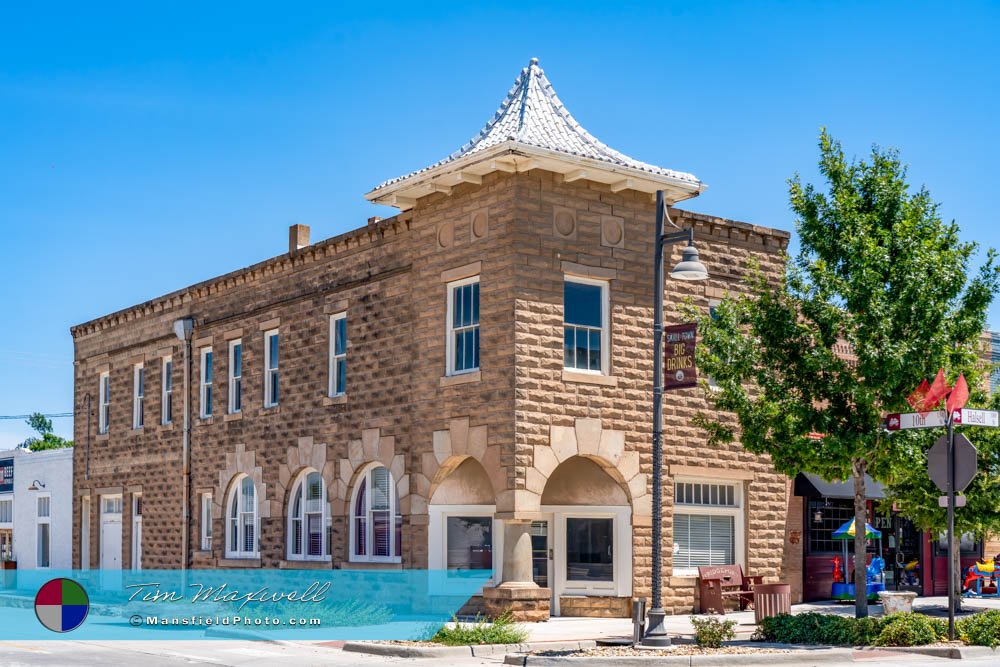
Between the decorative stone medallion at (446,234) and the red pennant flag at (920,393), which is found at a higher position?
the decorative stone medallion at (446,234)

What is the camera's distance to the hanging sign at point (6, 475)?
42500mm

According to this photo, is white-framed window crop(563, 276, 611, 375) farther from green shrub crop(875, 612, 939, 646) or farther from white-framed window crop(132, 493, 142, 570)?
white-framed window crop(132, 493, 142, 570)

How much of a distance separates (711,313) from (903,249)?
6.25 meters

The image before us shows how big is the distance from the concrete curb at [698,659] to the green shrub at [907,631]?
4.23 ft

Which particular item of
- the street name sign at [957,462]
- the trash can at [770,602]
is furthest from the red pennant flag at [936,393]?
the trash can at [770,602]

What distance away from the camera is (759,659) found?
16.3 meters

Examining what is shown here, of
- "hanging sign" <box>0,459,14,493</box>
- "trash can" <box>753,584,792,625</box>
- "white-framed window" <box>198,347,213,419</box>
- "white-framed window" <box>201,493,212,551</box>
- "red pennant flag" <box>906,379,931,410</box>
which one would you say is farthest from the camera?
"hanging sign" <box>0,459,14,493</box>

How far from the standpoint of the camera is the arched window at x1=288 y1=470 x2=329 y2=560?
90.3ft

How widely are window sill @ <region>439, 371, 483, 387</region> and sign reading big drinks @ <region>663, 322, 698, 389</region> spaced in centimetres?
478

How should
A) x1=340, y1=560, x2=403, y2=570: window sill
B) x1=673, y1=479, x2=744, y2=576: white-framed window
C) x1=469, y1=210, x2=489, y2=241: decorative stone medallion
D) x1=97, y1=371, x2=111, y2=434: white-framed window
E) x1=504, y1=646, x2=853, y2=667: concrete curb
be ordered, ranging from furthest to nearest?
x1=97, y1=371, x2=111, y2=434: white-framed window, x1=340, y1=560, x2=403, y2=570: window sill, x1=673, y1=479, x2=744, y2=576: white-framed window, x1=469, y1=210, x2=489, y2=241: decorative stone medallion, x1=504, y1=646, x2=853, y2=667: concrete curb

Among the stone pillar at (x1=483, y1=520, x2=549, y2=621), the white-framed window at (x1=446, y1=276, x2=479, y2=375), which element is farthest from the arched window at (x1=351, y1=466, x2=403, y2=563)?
the stone pillar at (x1=483, y1=520, x2=549, y2=621)

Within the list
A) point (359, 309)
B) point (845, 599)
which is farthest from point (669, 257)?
point (845, 599)

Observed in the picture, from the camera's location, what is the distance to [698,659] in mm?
15953

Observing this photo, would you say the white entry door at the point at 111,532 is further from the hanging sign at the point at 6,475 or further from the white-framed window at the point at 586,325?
the white-framed window at the point at 586,325
